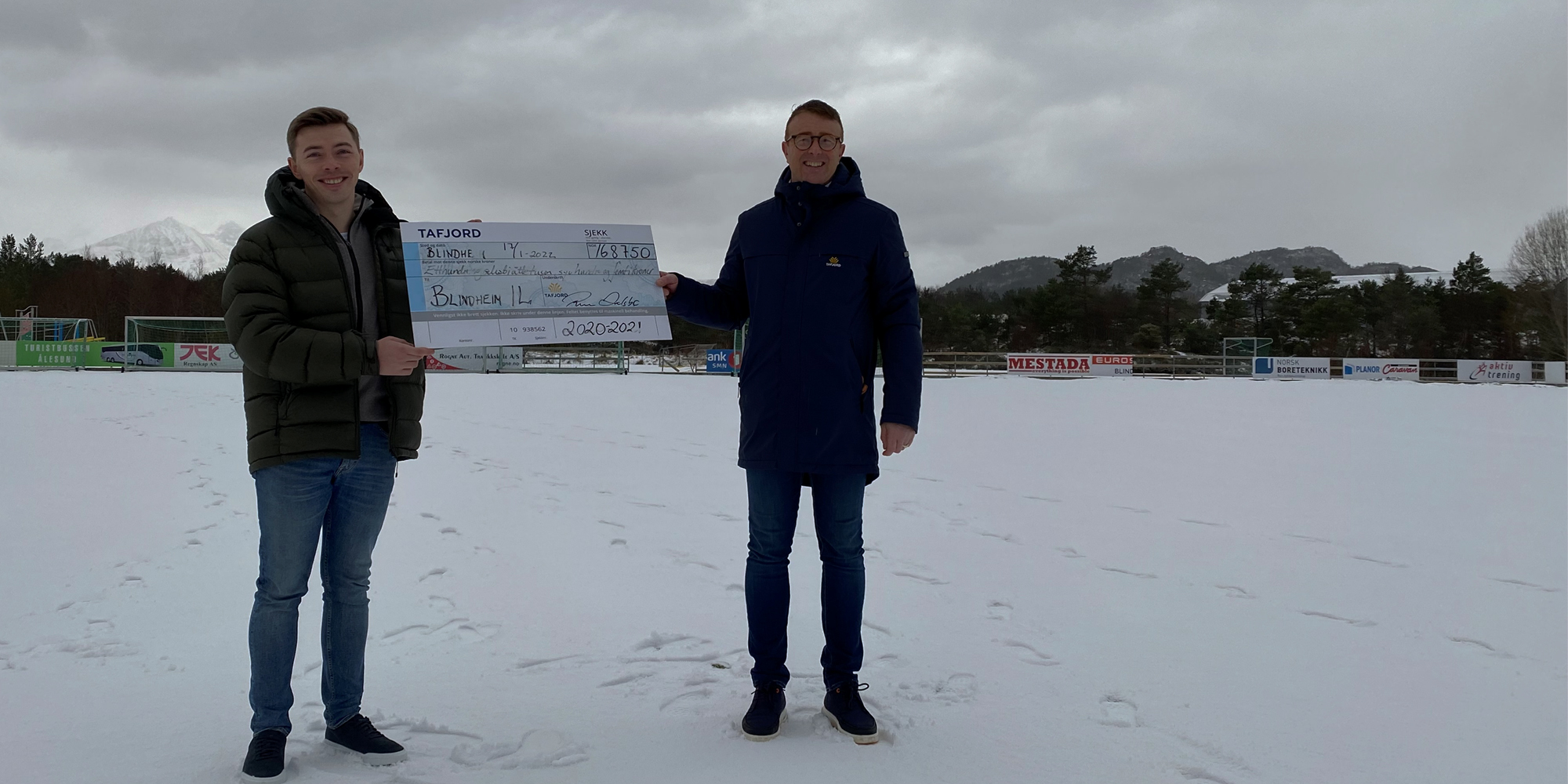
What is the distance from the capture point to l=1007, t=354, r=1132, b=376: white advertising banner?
30438 mm

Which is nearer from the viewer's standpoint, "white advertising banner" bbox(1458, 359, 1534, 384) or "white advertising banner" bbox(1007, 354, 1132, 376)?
"white advertising banner" bbox(1007, 354, 1132, 376)

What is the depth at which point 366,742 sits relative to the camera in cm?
209

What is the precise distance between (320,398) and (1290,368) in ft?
117

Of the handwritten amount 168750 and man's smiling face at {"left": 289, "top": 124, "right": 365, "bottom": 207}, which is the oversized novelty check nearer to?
the handwritten amount 168750

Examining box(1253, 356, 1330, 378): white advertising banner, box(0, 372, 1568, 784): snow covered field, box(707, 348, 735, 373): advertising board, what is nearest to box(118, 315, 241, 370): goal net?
box(707, 348, 735, 373): advertising board

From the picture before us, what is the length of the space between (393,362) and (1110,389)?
18.8m

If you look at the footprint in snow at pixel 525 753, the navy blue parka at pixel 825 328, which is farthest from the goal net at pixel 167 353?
the navy blue parka at pixel 825 328

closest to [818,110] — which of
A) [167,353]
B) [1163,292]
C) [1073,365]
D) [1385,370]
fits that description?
[167,353]

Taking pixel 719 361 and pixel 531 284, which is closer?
pixel 531 284

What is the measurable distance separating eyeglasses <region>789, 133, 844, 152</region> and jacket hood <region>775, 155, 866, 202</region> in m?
0.08

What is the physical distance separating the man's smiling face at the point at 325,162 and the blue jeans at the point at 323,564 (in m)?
0.56

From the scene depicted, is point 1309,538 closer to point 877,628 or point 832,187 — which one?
point 877,628

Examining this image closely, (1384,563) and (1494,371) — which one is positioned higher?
(1494,371)

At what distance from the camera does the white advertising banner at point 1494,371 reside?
30578 millimetres
